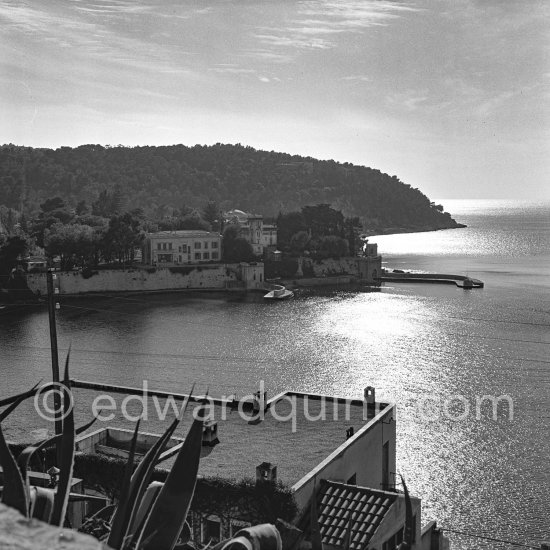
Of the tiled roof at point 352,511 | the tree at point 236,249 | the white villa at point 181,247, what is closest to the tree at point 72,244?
the white villa at point 181,247

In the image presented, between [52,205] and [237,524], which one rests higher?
[52,205]

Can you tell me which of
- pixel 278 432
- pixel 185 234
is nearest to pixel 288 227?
pixel 185 234

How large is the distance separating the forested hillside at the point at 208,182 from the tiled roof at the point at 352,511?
8120 cm

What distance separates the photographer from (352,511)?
7641mm

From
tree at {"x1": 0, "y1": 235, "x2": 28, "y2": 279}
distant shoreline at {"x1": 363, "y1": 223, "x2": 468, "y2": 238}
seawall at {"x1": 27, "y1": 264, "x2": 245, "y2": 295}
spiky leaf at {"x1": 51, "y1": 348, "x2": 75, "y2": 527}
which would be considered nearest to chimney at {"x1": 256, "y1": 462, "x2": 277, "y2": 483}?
spiky leaf at {"x1": 51, "y1": 348, "x2": 75, "y2": 527}

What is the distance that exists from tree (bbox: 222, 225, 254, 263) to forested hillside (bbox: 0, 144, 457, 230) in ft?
108

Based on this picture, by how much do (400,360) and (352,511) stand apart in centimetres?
2181

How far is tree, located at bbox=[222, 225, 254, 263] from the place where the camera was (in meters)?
55.2

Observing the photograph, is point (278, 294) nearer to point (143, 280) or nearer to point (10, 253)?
point (143, 280)

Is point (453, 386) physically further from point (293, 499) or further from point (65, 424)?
point (65, 424)

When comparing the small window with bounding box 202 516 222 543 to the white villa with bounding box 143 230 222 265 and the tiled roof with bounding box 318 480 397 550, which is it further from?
the white villa with bounding box 143 230 222 265

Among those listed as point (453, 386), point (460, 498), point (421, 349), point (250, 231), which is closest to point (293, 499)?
point (460, 498)

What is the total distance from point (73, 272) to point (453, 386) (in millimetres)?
31084

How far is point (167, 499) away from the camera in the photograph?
6.15 feet
